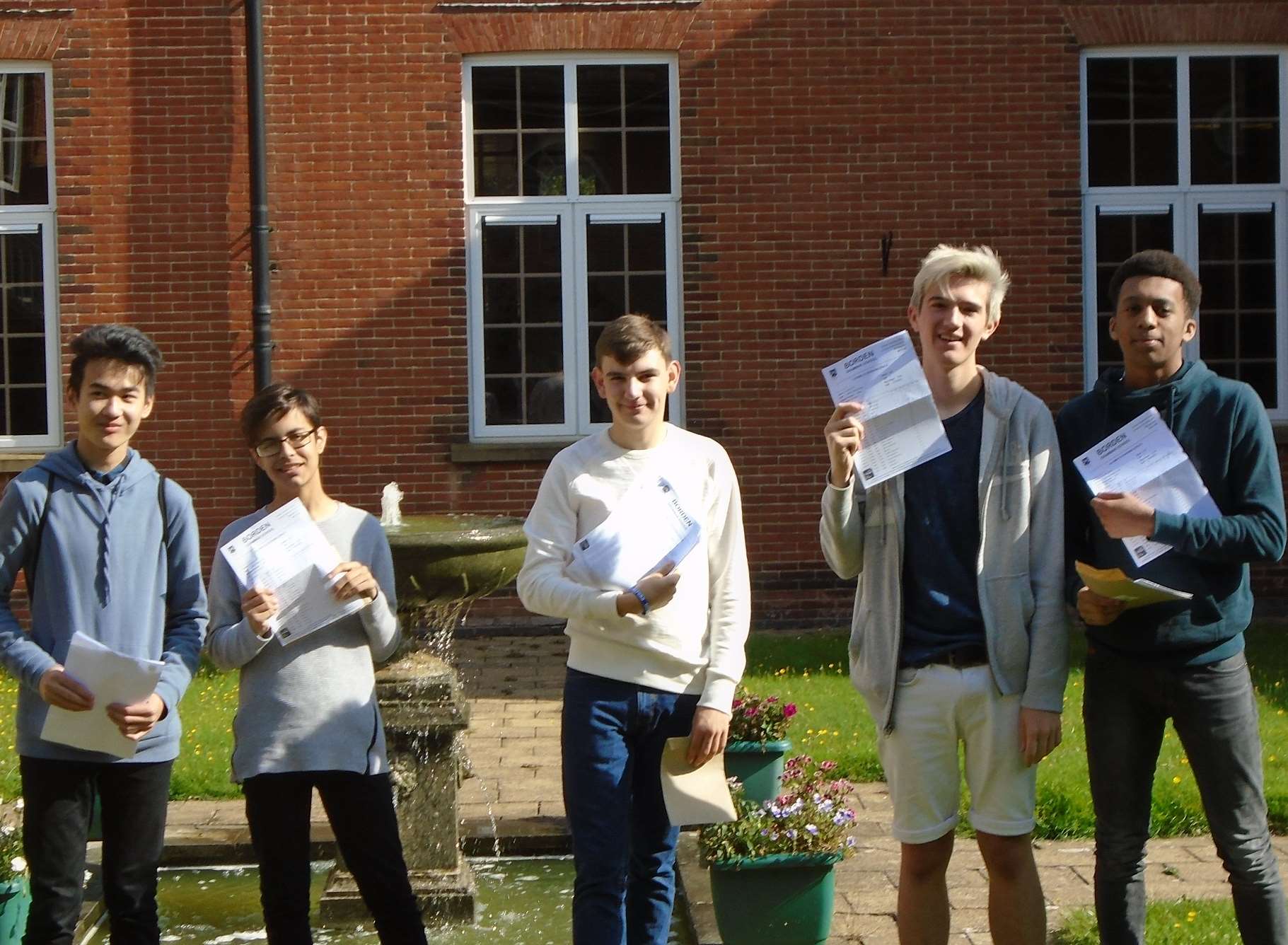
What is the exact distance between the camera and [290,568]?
4.07 meters

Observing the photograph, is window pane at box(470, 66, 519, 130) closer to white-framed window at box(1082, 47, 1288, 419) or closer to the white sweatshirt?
white-framed window at box(1082, 47, 1288, 419)

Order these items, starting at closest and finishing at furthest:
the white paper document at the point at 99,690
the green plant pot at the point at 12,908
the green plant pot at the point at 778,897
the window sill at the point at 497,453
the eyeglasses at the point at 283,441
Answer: the white paper document at the point at 99,690
the eyeglasses at the point at 283,441
the green plant pot at the point at 12,908
the green plant pot at the point at 778,897
the window sill at the point at 497,453

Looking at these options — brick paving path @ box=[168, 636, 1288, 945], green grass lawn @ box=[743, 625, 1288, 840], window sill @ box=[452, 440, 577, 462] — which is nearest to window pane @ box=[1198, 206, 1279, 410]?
green grass lawn @ box=[743, 625, 1288, 840]

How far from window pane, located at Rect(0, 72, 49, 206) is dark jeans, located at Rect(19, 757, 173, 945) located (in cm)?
874

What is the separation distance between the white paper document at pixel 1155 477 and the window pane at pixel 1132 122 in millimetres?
8427

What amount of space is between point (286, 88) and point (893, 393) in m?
8.46

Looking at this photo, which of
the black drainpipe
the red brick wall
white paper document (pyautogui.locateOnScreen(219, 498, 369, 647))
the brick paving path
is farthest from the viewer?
the red brick wall

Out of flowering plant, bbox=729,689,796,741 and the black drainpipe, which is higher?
the black drainpipe

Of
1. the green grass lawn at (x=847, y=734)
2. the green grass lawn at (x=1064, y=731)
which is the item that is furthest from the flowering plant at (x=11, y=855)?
the green grass lawn at (x=1064, y=731)

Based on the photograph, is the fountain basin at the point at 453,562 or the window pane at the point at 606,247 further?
the window pane at the point at 606,247

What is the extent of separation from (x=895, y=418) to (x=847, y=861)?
2.56 meters

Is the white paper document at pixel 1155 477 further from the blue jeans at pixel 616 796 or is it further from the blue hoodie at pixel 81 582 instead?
the blue hoodie at pixel 81 582

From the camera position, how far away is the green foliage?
472 cm

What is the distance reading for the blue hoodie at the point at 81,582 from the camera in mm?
3946
